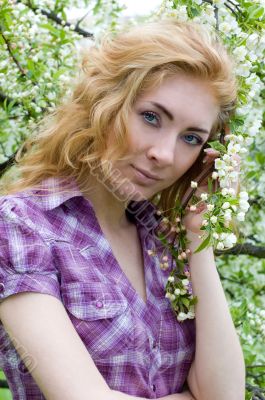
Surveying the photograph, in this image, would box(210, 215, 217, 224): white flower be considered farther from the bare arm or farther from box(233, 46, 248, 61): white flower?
box(233, 46, 248, 61): white flower

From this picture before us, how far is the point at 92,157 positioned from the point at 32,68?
843 millimetres

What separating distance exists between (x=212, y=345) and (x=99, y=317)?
39cm

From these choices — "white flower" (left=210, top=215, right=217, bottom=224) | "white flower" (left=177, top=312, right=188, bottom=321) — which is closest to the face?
"white flower" (left=210, top=215, right=217, bottom=224)

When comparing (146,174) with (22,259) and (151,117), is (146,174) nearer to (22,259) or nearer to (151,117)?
(151,117)

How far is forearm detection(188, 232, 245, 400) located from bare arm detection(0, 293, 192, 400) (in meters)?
0.41

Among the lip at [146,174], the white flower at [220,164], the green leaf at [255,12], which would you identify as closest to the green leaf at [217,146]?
the white flower at [220,164]

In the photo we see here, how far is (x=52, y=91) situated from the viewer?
2.77 m

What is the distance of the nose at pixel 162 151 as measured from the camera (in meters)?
1.98

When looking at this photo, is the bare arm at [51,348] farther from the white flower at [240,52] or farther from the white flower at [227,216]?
the white flower at [240,52]

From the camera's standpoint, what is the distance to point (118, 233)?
2.24 m

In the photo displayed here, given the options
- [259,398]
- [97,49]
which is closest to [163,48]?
[97,49]

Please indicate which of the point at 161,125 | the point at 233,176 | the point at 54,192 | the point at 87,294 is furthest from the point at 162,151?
the point at 87,294

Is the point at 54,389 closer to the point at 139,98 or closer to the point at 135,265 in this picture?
the point at 135,265

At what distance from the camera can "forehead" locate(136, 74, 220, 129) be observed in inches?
77.8
